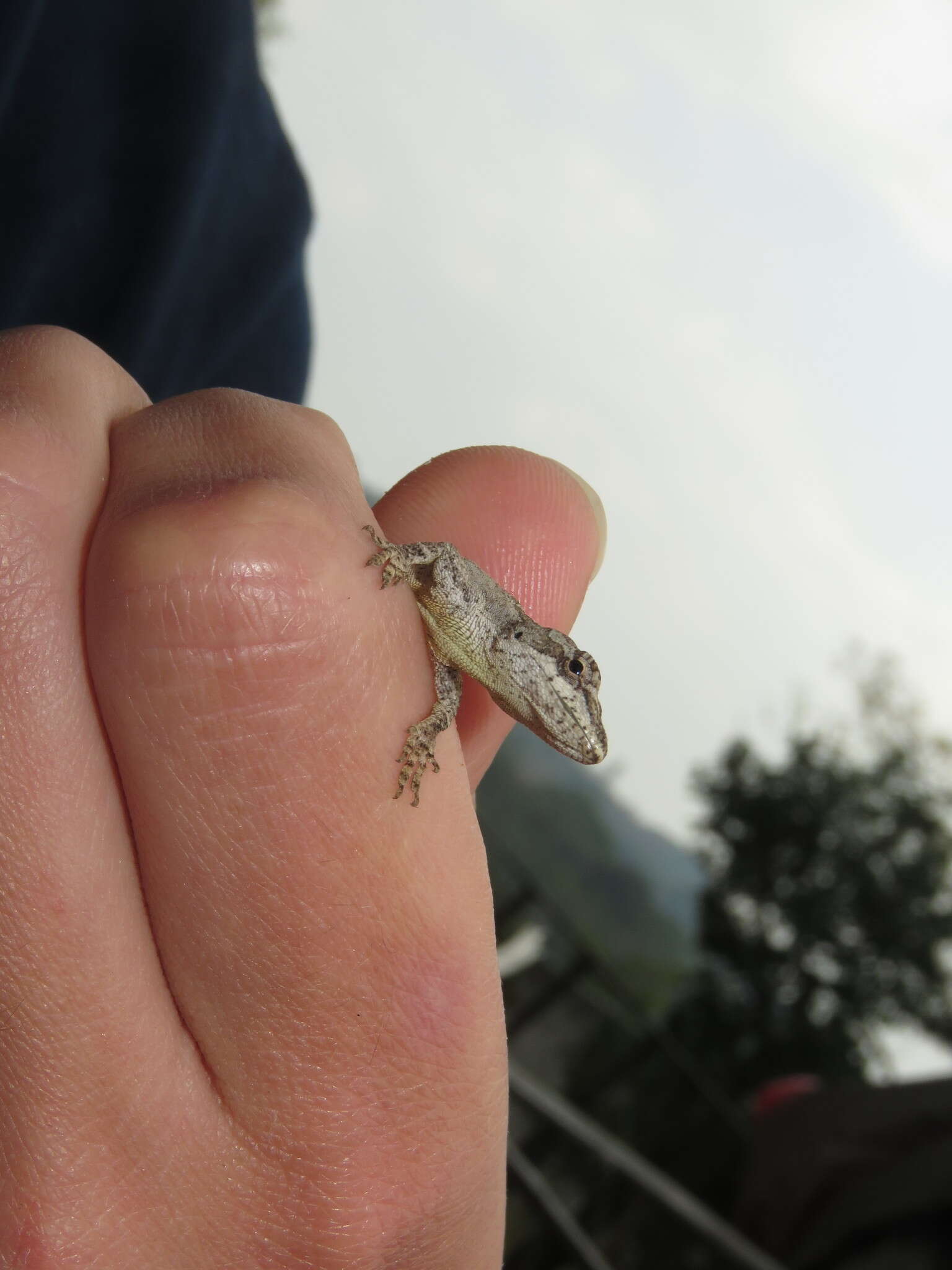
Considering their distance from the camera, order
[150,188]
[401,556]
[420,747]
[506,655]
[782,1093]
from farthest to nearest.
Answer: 1. [782,1093]
2. [150,188]
3. [506,655]
4. [401,556]
5. [420,747]

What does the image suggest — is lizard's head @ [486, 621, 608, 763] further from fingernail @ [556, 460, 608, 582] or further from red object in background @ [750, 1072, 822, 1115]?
red object in background @ [750, 1072, 822, 1115]

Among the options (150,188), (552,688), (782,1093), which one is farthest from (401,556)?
(782,1093)

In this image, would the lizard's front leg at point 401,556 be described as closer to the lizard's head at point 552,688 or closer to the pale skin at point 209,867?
the pale skin at point 209,867

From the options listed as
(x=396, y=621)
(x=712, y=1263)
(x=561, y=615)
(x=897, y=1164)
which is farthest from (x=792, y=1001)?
(x=396, y=621)

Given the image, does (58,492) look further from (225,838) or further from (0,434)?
(225,838)

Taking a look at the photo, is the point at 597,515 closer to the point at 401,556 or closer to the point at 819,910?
the point at 401,556

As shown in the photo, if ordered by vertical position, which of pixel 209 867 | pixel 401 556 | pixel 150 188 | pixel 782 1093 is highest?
pixel 150 188

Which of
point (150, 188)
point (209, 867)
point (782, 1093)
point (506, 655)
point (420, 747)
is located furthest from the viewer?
point (782, 1093)
